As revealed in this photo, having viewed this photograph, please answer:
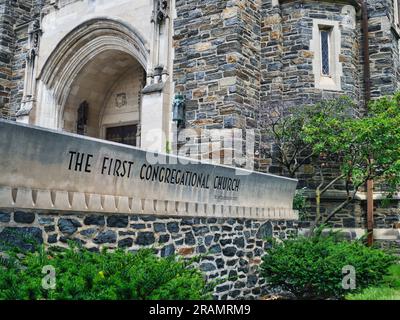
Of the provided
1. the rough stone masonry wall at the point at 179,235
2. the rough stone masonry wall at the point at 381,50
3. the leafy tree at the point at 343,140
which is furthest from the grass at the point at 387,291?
the rough stone masonry wall at the point at 381,50

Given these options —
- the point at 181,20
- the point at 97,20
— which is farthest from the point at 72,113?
the point at 181,20

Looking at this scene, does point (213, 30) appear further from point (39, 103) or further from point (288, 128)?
point (39, 103)

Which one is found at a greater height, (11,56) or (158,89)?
(11,56)

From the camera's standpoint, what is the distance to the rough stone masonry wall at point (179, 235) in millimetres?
4527

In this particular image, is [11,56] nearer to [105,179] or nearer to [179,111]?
[179,111]

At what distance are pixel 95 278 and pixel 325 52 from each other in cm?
1039

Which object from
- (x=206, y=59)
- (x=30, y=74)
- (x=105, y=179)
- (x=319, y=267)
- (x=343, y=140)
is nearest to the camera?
(x=105, y=179)

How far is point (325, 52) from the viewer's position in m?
12.2

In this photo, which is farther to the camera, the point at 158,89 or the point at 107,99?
the point at 107,99

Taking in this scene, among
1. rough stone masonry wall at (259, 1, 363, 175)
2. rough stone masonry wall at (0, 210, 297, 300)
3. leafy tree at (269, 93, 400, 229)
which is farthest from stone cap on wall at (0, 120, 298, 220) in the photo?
rough stone masonry wall at (259, 1, 363, 175)

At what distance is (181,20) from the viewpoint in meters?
11.7

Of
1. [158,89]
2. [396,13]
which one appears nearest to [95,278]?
[158,89]

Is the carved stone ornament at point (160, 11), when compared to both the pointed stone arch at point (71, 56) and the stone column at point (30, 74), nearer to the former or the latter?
the pointed stone arch at point (71, 56)

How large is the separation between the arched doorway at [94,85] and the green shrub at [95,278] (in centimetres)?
936
